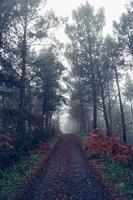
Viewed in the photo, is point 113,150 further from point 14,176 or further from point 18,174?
point 14,176

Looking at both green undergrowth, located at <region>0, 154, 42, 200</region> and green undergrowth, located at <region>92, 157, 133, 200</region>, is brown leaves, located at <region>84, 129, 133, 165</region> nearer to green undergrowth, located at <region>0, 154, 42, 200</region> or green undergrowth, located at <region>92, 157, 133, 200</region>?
green undergrowth, located at <region>92, 157, 133, 200</region>

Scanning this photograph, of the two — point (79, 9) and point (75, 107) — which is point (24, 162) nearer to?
point (79, 9)

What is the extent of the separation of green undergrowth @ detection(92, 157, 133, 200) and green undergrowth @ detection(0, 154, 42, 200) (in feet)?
13.2

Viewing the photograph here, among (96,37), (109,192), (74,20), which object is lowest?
(109,192)

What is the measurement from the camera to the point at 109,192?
12.5 meters

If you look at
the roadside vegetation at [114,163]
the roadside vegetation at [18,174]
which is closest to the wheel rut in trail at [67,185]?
the roadside vegetation at [18,174]

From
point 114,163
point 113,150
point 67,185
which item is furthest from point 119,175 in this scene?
point 113,150

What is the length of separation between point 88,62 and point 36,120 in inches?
566

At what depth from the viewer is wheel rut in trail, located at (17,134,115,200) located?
1235 centimetres

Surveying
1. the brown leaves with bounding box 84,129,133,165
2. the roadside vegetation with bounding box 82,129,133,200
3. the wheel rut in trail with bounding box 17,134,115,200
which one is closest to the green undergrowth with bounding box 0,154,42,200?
the wheel rut in trail with bounding box 17,134,115,200

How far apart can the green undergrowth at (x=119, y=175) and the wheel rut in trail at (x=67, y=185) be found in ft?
1.80

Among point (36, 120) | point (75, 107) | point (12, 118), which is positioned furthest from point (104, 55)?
point (75, 107)

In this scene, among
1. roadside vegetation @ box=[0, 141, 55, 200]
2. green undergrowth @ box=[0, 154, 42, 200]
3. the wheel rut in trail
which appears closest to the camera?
the wheel rut in trail

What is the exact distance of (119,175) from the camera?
1503 cm
